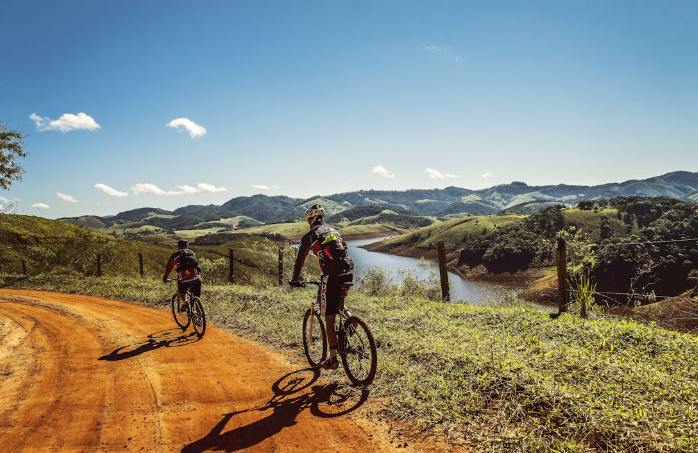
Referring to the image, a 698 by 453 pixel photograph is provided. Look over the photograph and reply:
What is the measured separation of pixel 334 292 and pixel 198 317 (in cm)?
556

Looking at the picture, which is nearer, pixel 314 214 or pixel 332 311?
pixel 332 311

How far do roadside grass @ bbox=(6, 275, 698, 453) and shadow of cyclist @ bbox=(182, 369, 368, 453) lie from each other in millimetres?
512

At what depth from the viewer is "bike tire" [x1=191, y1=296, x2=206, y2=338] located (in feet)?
30.9

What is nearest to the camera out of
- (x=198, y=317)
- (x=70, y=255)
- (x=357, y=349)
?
(x=357, y=349)

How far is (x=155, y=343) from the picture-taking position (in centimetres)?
882

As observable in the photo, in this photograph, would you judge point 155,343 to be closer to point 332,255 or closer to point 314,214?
point 314,214

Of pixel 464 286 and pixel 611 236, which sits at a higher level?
pixel 611 236

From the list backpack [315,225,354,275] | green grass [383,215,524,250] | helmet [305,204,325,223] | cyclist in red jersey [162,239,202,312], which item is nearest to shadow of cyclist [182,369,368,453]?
backpack [315,225,354,275]

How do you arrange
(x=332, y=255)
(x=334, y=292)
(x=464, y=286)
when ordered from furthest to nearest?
(x=464, y=286) < (x=334, y=292) < (x=332, y=255)

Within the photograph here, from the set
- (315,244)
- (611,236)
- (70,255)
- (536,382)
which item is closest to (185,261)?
(315,244)

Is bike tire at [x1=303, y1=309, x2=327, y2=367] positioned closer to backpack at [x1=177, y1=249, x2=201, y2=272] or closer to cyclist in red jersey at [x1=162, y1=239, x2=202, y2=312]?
cyclist in red jersey at [x1=162, y1=239, x2=202, y2=312]

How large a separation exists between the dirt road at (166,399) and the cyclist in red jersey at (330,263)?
4.05 ft

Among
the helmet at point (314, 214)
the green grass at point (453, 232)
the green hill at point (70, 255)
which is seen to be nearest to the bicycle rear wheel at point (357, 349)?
the helmet at point (314, 214)

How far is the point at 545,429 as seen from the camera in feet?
13.1
